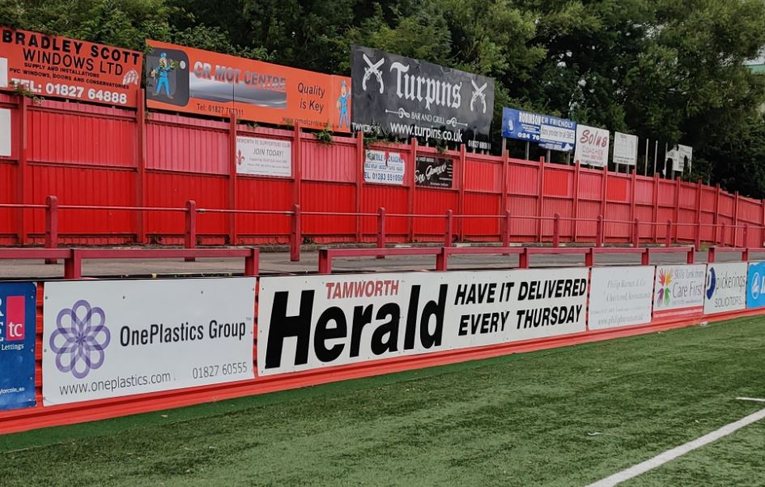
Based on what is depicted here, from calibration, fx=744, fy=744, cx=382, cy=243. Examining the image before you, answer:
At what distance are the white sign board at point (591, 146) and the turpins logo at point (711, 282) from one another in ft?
55.7

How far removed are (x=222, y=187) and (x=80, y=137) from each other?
12.8 ft

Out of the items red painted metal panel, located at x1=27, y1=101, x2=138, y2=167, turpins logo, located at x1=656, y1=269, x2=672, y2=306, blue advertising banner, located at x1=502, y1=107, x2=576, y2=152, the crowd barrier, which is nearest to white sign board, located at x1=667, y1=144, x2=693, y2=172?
blue advertising banner, located at x1=502, y1=107, x2=576, y2=152

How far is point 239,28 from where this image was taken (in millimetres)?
34500

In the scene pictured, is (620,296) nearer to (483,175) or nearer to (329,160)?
(329,160)

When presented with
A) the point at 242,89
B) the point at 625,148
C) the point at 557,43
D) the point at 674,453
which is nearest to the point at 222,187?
the point at 242,89

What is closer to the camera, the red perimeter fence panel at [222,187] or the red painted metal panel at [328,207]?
the red perimeter fence panel at [222,187]

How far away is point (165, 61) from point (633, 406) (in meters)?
15.3

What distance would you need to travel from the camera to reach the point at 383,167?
23.6m

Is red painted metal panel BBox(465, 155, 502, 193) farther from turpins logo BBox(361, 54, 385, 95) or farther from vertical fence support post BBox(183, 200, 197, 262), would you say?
vertical fence support post BBox(183, 200, 197, 262)

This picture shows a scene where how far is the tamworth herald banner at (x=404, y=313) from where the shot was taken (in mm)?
7906

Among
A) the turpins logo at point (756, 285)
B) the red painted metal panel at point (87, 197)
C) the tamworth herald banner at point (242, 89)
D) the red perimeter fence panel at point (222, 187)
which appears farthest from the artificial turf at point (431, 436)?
the tamworth herald banner at point (242, 89)

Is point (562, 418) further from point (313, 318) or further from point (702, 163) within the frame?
point (702, 163)

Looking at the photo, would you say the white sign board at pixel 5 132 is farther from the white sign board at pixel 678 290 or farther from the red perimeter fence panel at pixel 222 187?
the white sign board at pixel 678 290

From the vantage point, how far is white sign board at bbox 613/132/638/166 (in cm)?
3447
